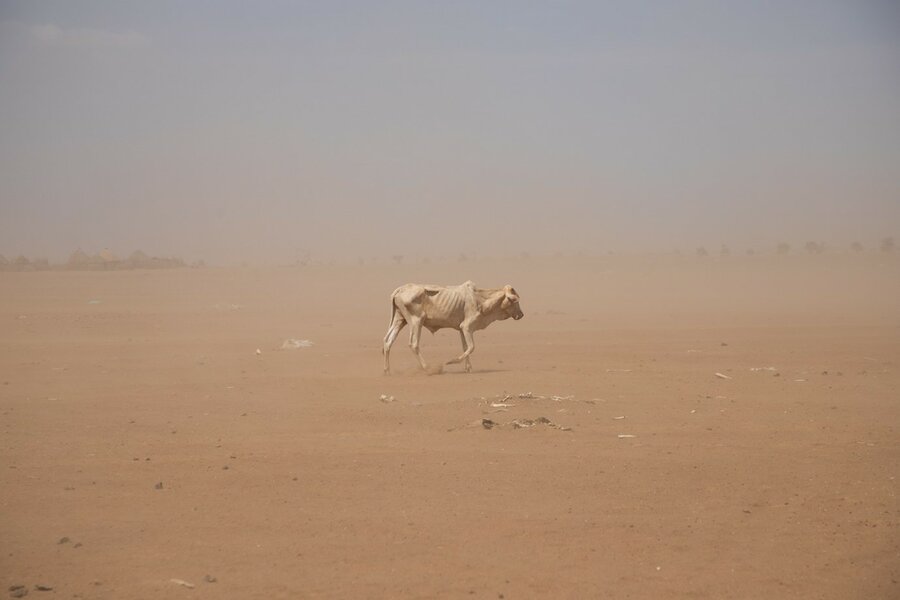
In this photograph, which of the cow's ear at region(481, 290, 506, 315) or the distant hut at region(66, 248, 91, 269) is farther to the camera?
the distant hut at region(66, 248, 91, 269)

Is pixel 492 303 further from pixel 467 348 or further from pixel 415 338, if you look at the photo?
pixel 415 338

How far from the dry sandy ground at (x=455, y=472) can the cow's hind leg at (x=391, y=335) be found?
1.57ft

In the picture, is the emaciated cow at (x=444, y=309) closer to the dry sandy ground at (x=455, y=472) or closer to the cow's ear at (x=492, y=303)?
the cow's ear at (x=492, y=303)

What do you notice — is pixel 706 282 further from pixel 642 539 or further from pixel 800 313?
pixel 642 539

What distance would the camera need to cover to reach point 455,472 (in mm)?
9945

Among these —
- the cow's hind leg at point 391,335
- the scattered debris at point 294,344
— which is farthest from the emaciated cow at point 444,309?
the scattered debris at point 294,344

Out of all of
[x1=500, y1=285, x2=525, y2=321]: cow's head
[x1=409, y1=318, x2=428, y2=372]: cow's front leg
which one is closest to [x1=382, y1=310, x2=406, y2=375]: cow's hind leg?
[x1=409, y1=318, x2=428, y2=372]: cow's front leg

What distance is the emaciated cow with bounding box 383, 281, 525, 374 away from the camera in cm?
1792

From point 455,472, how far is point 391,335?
27.3 feet

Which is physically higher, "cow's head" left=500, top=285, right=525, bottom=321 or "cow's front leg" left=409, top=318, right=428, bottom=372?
"cow's head" left=500, top=285, right=525, bottom=321

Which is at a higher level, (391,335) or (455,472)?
Result: (391,335)

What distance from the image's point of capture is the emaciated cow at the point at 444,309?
17.9m

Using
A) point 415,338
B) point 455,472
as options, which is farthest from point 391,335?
point 455,472

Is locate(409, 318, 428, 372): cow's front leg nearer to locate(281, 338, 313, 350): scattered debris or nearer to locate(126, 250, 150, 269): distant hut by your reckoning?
locate(281, 338, 313, 350): scattered debris
